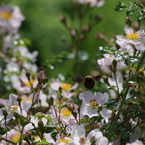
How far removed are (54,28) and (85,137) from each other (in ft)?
7.55

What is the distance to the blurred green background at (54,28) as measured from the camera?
9.78 feet

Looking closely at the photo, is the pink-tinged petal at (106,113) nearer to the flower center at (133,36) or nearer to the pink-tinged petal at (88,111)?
the pink-tinged petal at (88,111)

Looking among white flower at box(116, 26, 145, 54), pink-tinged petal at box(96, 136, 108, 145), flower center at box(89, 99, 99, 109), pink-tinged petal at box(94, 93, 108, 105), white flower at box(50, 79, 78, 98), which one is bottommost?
pink-tinged petal at box(96, 136, 108, 145)

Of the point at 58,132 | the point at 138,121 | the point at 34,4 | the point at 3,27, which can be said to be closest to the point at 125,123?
the point at 138,121

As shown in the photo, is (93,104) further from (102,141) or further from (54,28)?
(54,28)

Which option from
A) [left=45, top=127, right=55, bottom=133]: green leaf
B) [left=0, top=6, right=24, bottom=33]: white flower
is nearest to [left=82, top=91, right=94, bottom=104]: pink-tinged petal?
[left=45, top=127, right=55, bottom=133]: green leaf

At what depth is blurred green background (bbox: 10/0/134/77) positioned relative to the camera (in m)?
2.98

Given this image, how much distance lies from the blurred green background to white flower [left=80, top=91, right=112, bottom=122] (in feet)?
6.14

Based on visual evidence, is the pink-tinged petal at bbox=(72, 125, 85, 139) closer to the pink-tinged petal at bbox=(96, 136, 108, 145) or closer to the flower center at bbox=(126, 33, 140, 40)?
the pink-tinged petal at bbox=(96, 136, 108, 145)

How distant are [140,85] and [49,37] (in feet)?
7.44

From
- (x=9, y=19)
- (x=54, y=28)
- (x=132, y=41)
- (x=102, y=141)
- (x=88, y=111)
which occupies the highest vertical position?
(x=54, y=28)

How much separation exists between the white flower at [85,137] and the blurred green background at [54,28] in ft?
6.51

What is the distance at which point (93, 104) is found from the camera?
98 centimetres

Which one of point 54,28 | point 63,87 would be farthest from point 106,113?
point 54,28
